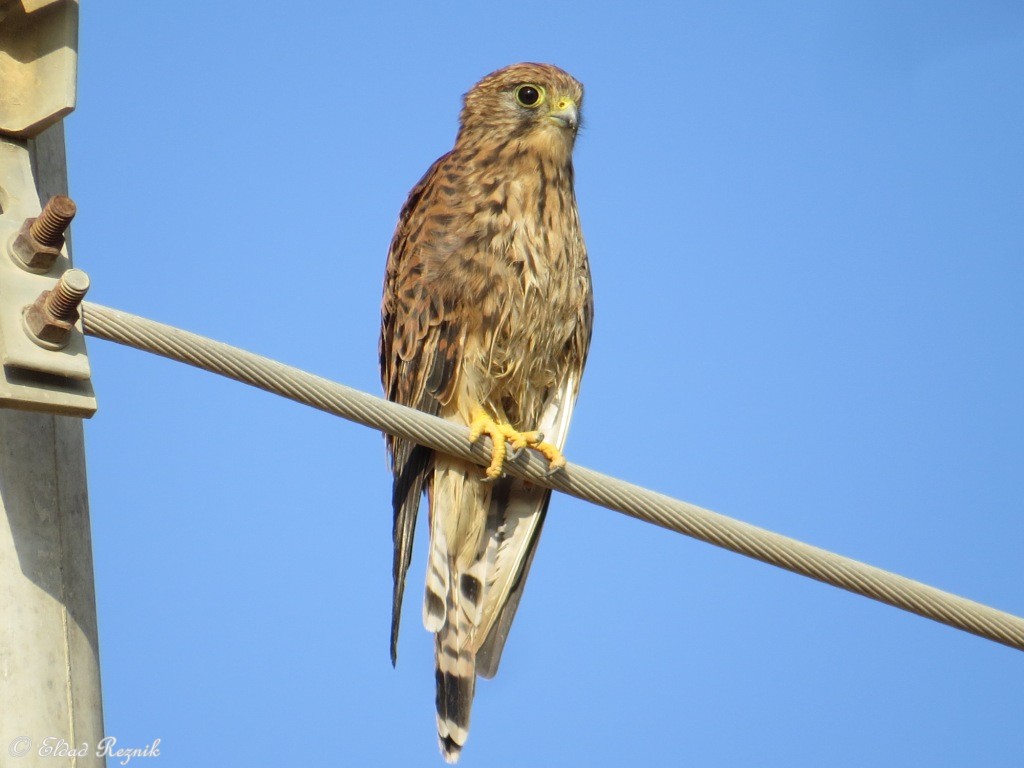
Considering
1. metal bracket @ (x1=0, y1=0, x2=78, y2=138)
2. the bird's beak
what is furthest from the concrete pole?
the bird's beak

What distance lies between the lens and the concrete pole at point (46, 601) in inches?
78.0

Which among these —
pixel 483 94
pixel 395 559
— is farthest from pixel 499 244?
pixel 395 559

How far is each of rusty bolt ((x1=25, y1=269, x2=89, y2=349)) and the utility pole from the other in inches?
0.6

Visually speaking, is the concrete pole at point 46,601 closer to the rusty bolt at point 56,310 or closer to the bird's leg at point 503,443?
the rusty bolt at point 56,310

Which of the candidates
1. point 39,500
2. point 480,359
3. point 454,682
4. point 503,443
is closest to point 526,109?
point 480,359

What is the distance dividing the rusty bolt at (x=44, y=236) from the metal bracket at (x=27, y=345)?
10 millimetres

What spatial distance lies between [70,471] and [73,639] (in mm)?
305

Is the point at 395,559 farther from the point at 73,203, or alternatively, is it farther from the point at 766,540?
the point at 73,203

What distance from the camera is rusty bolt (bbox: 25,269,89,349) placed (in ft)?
6.73

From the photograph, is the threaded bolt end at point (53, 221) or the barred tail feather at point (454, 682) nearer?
the threaded bolt end at point (53, 221)

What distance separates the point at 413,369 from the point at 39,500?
2082 millimetres

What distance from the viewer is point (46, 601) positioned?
205cm

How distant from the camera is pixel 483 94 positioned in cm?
461

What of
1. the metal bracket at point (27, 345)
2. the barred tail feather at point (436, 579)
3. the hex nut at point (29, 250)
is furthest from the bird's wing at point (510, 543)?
the hex nut at point (29, 250)
